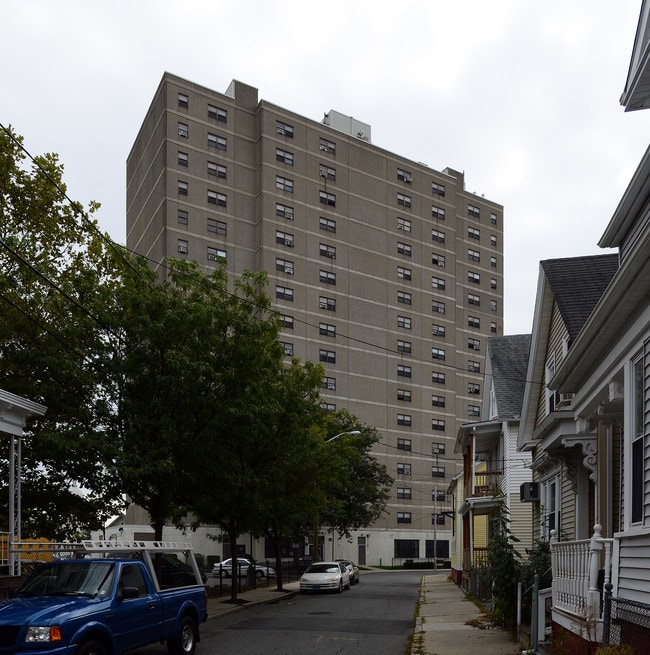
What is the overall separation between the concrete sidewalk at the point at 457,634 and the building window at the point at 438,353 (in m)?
66.3

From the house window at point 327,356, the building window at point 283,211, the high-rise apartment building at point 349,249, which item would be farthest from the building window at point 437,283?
the building window at point 283,211

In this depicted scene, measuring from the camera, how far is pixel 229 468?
2628 cm

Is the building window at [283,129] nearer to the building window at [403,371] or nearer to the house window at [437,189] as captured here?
the house window at [437,189]

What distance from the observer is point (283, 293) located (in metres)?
83.3

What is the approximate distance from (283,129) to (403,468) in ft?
119

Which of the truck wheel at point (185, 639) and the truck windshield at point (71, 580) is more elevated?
the truck windshield at point (71, 580)

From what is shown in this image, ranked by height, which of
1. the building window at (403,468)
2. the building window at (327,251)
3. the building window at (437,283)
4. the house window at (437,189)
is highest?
the house window at (437,189)

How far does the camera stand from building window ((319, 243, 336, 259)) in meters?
87.6

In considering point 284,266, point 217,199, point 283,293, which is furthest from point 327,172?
point 283,293

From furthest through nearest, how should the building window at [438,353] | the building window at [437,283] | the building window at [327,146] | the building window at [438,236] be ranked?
the building window at [438,236], the building window at [437,283], the building window at [438,353], the building window at [327,146]

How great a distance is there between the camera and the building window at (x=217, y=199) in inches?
3223

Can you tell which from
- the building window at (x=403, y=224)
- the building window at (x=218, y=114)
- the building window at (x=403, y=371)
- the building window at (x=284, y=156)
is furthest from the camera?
the building window at (x=403, y=224)

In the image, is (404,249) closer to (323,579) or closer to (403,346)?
(403,346)

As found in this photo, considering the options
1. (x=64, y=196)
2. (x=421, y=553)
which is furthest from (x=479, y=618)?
(x=421, y=553)
